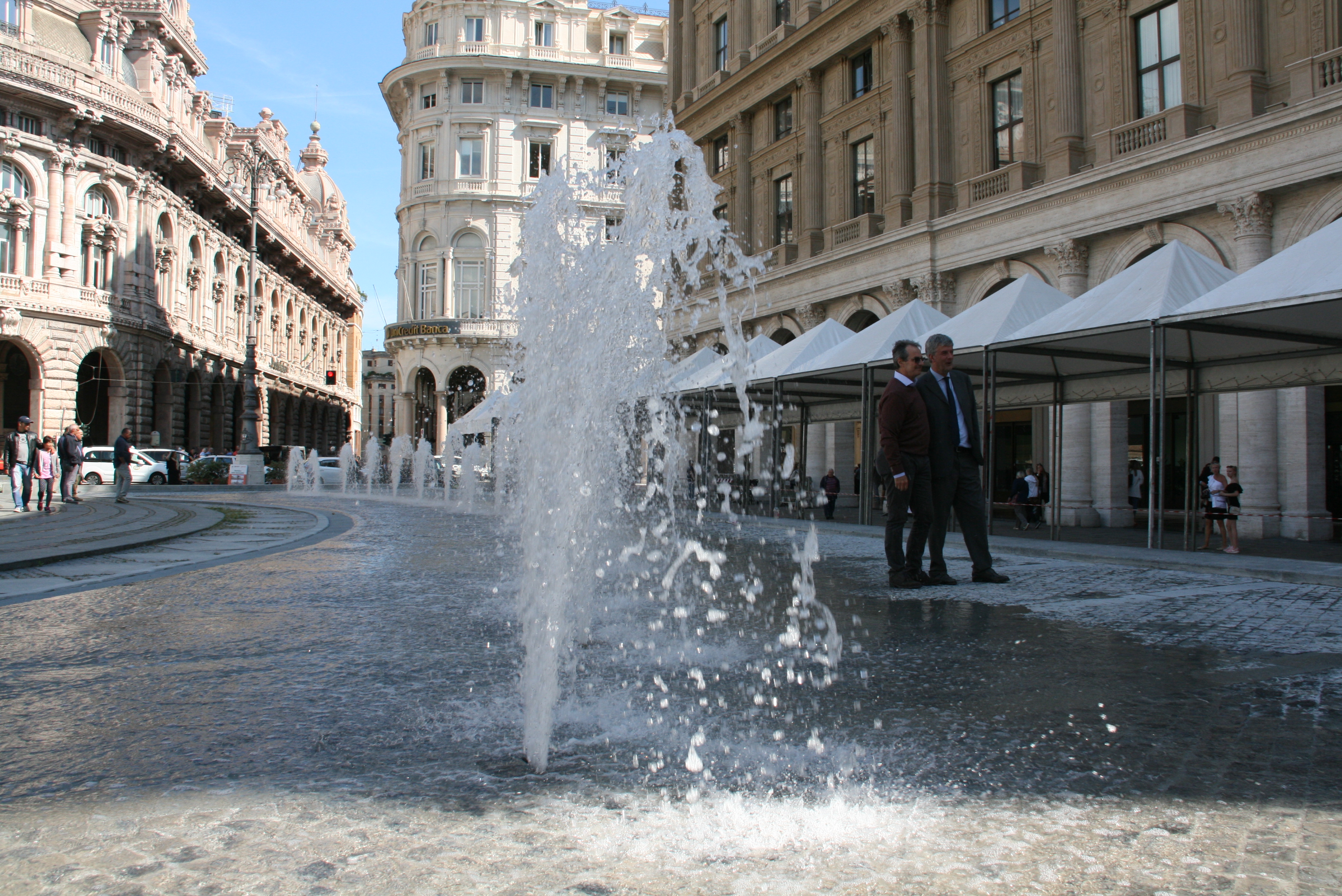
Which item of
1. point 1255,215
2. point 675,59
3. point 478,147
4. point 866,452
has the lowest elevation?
point 866,452

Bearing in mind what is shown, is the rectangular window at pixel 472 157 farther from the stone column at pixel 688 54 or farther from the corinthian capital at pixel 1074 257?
the corinthian capital at pixel 1074 257

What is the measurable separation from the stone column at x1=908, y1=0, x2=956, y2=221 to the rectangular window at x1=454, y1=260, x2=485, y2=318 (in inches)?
1304

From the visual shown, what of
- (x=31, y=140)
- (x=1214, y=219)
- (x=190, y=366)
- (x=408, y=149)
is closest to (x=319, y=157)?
(x=408, y=149)

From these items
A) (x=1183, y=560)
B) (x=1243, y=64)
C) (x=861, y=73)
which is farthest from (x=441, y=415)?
(x=1183, y=560)

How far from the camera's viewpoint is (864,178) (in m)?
24.9

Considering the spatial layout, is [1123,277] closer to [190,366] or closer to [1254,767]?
[1254,767]

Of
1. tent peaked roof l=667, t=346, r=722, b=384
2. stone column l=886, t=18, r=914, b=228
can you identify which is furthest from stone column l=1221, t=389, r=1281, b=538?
stone column l=886, t=18, r=914, b=228

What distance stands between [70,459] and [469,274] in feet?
113

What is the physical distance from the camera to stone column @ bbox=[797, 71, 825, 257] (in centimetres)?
2636

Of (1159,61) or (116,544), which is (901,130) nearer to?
(1159,61)

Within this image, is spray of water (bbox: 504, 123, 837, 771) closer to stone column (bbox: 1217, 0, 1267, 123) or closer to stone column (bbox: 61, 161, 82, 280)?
stone column (bbox: 1217, 0, 1267, 123)

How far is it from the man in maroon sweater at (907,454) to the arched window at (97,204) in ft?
132

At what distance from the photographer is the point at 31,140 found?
3494cm

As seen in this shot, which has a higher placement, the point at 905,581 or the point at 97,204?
the point at 97,204
